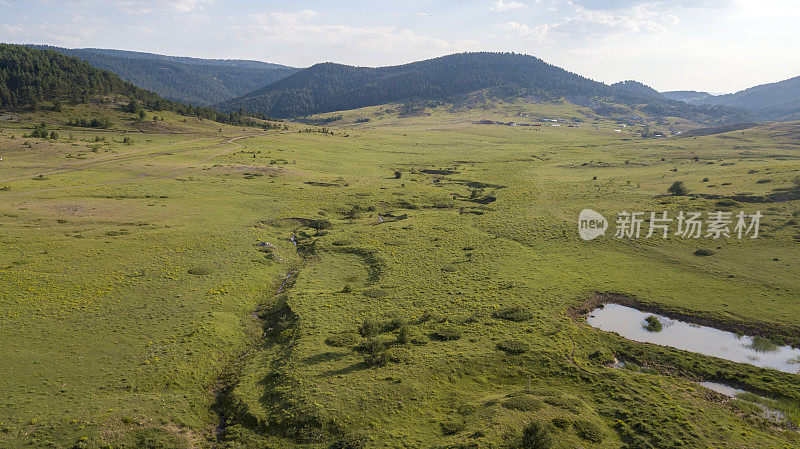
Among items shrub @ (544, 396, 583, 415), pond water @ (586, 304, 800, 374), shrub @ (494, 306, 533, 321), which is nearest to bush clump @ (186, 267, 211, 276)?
shrub @ (494, 306, 533, 321)

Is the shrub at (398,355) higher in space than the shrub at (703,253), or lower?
lower

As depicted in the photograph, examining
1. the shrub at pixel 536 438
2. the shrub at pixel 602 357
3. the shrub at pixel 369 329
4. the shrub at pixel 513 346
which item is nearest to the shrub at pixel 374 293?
the shrub at pixel 369 329

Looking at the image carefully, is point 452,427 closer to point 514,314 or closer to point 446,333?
point 446,333

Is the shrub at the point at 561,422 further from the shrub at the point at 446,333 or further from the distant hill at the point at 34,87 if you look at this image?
the distant hill at the point at 34,87

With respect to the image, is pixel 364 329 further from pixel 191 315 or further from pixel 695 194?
pixel 695 194

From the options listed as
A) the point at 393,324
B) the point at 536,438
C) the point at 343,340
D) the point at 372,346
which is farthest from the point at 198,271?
the point at 536,438
